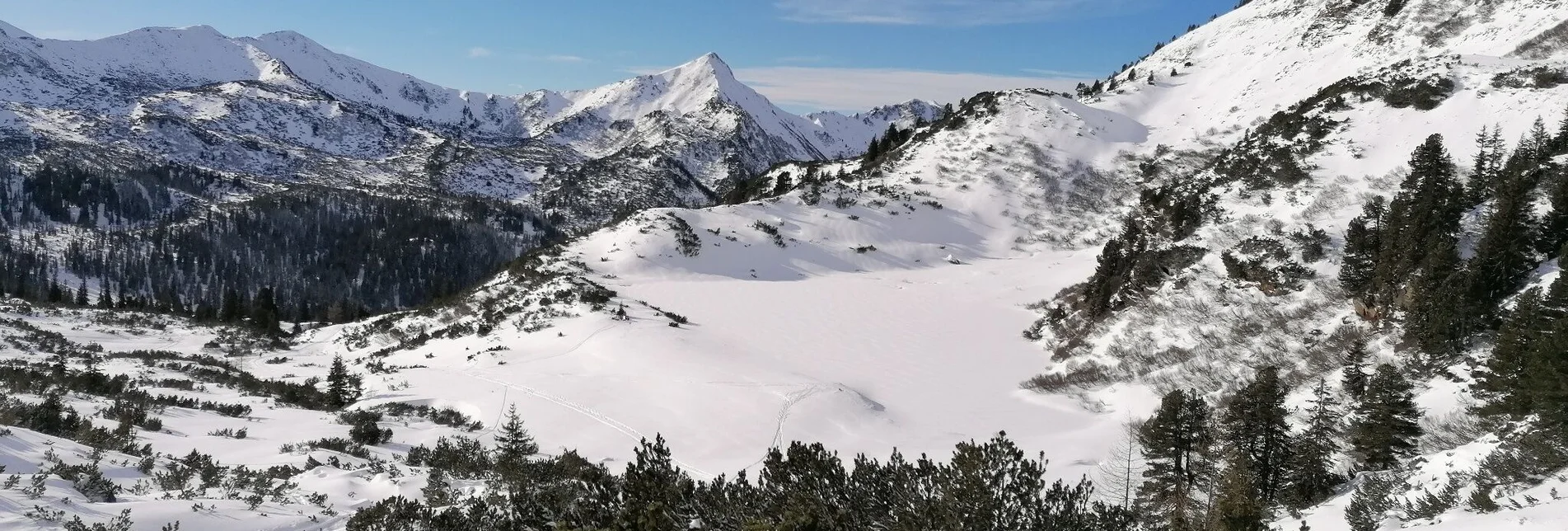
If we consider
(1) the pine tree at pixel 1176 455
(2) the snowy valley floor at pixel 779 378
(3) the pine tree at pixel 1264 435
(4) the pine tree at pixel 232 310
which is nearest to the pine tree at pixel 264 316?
(4) the pine tree at pixel 232 310

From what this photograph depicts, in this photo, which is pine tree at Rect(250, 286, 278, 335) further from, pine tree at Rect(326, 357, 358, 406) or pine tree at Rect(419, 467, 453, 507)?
pine tree at Rect(419, 467, 453, 507)

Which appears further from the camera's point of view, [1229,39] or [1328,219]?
[1229,39]

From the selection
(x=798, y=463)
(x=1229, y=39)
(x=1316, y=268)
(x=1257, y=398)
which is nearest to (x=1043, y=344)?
(x=1316, y=268)

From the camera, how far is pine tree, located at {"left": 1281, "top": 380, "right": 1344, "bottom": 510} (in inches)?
608

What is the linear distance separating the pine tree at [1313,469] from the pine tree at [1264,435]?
0.85 feet

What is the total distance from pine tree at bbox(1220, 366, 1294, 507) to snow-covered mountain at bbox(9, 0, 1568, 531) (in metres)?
2.22

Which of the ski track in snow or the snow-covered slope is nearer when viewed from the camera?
the ski track in snow

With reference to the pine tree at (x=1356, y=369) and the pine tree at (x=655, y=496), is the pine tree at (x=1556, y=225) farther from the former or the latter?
the pine tree at (x=655, y=496)

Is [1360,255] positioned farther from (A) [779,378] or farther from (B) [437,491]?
(B) [437,491]

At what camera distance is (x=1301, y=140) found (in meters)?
41.6

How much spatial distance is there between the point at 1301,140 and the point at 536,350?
4578 cm

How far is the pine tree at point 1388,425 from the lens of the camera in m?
15.8

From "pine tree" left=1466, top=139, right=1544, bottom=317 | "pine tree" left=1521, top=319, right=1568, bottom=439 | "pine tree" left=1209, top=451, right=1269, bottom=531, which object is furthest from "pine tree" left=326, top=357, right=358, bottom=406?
"pine tree" left=1466, top=139, right=1544, bottom=317

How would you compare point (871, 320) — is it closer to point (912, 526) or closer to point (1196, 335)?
point (1196, 335)
